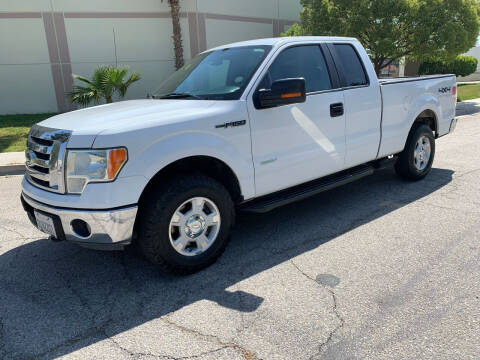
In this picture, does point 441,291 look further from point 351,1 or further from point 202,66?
point 351,1

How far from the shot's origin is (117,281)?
3.50 metres

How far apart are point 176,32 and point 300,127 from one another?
14.1 m

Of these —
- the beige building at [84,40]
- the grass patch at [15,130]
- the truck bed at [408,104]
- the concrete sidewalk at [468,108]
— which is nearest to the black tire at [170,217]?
the truck bed at [408,104]

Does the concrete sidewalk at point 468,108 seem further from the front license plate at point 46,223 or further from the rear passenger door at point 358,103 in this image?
the front license plate at point 46,223

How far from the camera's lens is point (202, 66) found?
175 inches

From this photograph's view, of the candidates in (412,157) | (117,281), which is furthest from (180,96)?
(412,157)

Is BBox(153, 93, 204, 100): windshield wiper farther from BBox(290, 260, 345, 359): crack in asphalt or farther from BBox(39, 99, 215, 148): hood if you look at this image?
BBox(290, 260, 345, 359): crack in asphalt

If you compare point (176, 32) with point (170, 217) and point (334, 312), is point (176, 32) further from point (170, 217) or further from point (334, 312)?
point (334, 312)

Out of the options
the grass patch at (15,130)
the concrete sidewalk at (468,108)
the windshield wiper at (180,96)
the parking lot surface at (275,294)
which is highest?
the windshield wiper at (180,96)

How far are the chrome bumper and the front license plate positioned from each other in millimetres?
70

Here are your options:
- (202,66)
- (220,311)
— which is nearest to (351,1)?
(202,66)

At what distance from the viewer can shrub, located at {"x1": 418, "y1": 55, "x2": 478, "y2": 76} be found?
26.5 metres

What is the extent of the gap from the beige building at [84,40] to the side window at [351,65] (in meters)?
13.7

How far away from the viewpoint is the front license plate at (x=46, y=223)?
3.18 metres
